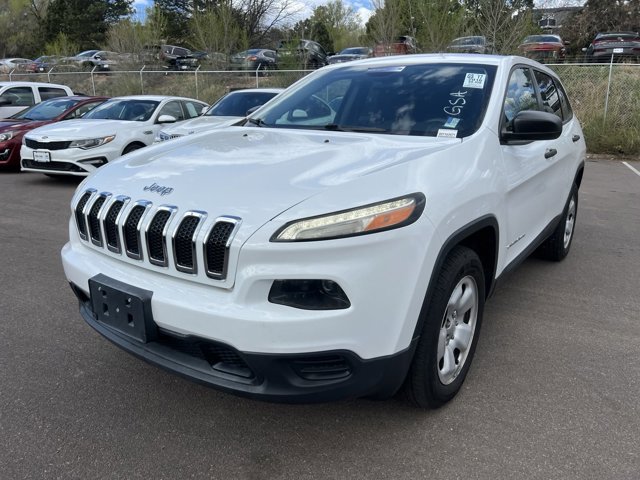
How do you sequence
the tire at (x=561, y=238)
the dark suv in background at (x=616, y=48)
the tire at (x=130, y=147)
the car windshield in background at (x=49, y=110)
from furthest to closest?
the dark suv in background at (x=616, y=48)
the car windshield in background at (x=49, y=110)
the tire at (x=130, y=147)
the tire at (x=561, y=238)

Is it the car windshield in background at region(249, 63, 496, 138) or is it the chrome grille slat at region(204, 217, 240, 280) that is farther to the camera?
the car windshield in background at region(249, 63, 496, 138)

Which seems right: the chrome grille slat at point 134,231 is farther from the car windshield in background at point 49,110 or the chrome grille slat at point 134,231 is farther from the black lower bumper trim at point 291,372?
the car windshield in background at point 49,110

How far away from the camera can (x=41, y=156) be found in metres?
8.57

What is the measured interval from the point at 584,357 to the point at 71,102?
11110 mm

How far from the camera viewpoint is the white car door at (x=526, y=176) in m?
3.13

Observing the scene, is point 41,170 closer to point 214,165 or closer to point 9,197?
point 9,197

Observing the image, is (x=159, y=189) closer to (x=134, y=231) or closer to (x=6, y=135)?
(x=134, y=231)

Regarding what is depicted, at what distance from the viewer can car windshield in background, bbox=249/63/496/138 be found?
3.12 metres

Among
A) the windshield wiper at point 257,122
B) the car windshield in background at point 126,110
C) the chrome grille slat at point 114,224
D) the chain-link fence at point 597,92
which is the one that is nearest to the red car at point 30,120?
the car windshield in background at point 126,110

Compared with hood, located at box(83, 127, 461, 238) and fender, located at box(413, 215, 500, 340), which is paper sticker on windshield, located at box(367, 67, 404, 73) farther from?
fender, located at box(413, 215, 500, 340)

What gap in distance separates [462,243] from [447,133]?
2.22 feet

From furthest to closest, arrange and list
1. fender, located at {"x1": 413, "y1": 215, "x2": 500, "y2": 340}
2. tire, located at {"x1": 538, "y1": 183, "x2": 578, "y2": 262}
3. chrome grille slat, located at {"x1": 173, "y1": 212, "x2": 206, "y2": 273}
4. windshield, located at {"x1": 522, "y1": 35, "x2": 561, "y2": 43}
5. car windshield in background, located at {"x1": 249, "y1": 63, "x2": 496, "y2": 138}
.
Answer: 1. windshield, located at {"x1": 522, "y1": 35, "x2": 561, "y2": 43}
2. tire, located at {"x1": 538, "y1": 183, "x2": 578, "y2": 262}
3. car windshield in background, located at {"x1": 249, "y1": 63, "x2": 496, "y2": 138}
4. fender, located at {"x1": 413, "y1": 215, "x2": 500, "y2": 340}
5. chrome grille slat, located at {"x1": 173, "y1": 212, "x2": 206, "y2": 273}

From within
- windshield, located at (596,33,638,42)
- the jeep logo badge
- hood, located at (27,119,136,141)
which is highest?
windshield, located at (596,33,638,42)

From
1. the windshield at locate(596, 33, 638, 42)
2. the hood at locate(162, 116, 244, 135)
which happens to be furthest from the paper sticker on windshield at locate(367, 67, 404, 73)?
the windshield at locate(596, 33, 638, 42)
